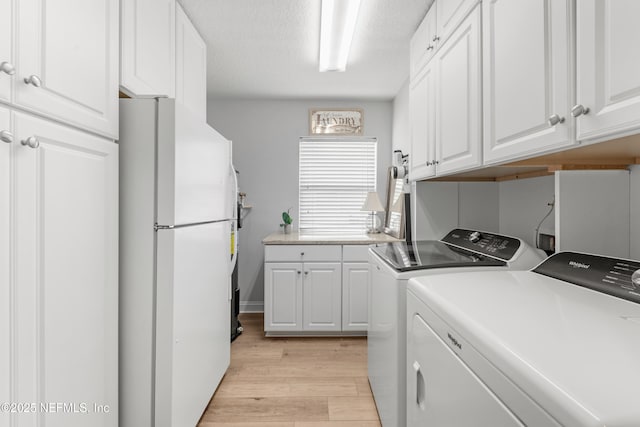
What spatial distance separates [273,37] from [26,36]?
5.66 ft

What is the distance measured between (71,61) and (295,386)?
2103 mm

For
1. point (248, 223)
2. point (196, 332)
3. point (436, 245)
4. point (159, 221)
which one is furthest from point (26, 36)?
point (248, 223)

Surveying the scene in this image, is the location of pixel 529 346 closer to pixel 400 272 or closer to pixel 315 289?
pixel 400 272

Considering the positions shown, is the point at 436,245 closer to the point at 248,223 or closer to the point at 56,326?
the point at 56,326

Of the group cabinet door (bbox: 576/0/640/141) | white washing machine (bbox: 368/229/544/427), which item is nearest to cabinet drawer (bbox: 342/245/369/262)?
white washing machine (bbox: 368/229/544/427)

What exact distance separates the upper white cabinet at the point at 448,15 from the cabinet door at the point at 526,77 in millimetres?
186

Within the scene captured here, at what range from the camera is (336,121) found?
3863 millimetres

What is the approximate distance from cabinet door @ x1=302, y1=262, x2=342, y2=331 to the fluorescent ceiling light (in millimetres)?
1690

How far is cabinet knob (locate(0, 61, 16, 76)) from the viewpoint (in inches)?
34.3

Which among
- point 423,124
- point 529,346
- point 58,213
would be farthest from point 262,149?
point 529,346

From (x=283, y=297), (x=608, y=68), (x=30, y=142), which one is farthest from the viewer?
(x=283, y=297)

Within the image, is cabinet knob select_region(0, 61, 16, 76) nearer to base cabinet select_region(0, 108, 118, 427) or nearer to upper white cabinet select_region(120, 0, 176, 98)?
base cabinet select_region(0, 108, 118, 427)

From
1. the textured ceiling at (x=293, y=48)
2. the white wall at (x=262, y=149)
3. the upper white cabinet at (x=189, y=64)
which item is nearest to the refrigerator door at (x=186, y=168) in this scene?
the upper white cabinet at (x=189, y=64)

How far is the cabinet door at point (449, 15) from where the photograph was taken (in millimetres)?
1549
